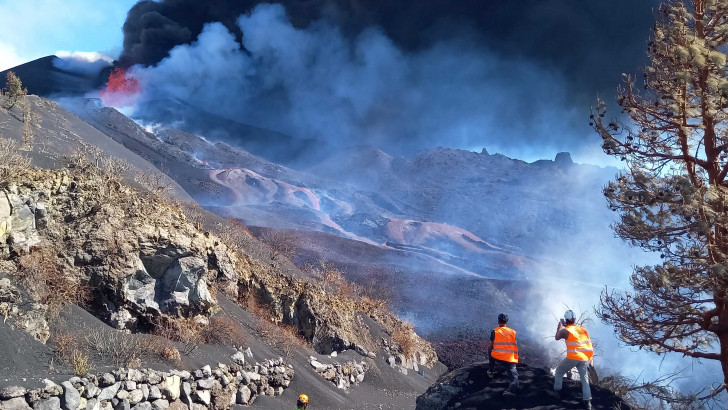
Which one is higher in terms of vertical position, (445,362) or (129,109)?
(129,109)

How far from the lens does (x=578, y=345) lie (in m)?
5.75

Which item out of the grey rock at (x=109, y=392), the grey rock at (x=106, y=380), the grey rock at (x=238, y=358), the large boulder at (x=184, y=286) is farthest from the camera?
the grey rock at (x=238, y=358)

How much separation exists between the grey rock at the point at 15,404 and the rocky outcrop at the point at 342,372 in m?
8.20

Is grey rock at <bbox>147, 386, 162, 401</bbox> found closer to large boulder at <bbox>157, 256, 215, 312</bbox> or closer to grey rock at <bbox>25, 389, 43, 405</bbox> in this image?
grey rock at <bbox>25, 389, 43, 405</bbox>

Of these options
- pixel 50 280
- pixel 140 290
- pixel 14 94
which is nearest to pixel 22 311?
pixel 50 280

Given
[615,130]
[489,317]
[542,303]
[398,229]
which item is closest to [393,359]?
[615,130]

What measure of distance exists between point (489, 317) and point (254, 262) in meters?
22.1

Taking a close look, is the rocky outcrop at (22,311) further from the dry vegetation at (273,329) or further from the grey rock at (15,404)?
the dry vegetation at (273,329)

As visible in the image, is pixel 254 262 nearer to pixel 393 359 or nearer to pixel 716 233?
pixel 393 359

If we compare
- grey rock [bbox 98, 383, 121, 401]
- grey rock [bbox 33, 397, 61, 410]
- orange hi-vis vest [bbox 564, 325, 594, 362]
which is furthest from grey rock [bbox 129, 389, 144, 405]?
orange hi-vis vest [bbox 564, 325, 594, 362]

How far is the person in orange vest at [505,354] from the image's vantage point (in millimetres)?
5969

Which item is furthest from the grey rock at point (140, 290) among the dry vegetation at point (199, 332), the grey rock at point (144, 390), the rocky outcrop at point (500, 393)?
the rocky outcrop at point (500, 393)

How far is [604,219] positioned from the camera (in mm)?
94312

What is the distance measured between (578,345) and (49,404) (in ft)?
20.6
